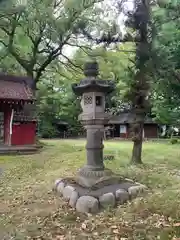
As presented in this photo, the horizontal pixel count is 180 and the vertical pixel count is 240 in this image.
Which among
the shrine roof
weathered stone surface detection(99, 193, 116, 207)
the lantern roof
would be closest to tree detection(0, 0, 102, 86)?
the shrine roof

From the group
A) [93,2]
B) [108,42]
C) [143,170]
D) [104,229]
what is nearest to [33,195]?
[104,229]

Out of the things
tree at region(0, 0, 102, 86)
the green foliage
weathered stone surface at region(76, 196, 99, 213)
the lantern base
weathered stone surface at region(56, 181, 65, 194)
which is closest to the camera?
weathered stone surface at region(76, 196, 99, 213)

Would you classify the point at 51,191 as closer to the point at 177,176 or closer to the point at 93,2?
the point at 177,176

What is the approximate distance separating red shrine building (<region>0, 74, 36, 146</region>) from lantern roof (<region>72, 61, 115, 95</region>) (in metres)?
9.94

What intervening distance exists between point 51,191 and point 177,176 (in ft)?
12.7

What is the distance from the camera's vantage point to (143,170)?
1002 cm

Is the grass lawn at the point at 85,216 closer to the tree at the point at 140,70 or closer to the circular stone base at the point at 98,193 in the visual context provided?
the circular stone base at the point at 98,193

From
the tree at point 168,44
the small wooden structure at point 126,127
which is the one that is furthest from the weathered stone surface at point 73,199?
the small wooden structure at point 126,127

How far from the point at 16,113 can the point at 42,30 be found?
22.5 ft

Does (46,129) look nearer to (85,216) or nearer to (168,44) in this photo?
(168,44)

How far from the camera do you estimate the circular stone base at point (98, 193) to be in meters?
6.16

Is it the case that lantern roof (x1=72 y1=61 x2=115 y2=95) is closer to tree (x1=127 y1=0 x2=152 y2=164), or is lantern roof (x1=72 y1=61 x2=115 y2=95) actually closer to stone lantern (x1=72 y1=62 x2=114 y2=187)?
stone lantern (x1=72 y1=62 x2=114 y2=187)

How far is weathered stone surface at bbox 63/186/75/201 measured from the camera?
687cm

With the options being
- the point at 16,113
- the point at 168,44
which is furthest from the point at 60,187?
the point at 16,113
